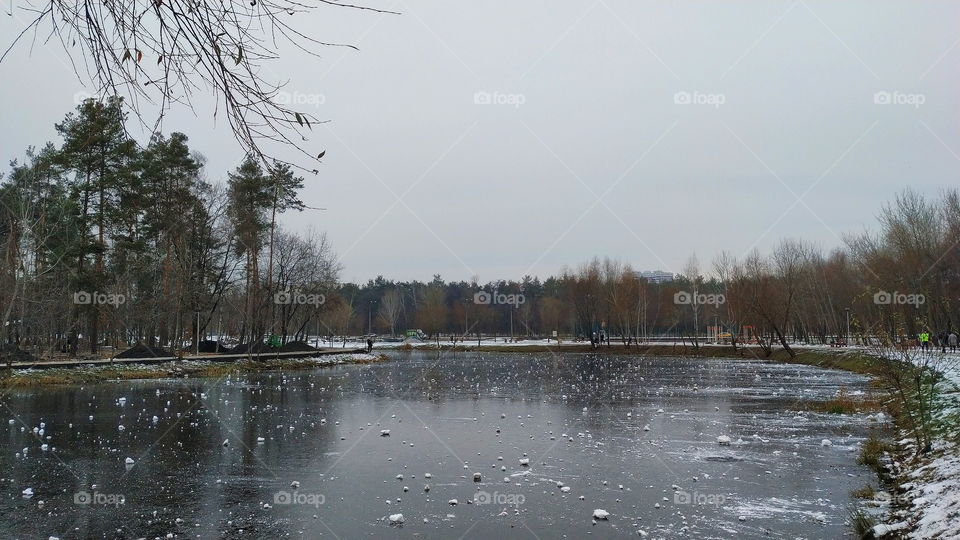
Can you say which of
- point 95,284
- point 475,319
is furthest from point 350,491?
point 475,319

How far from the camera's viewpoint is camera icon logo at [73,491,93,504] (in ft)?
30.7

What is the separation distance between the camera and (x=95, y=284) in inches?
1459

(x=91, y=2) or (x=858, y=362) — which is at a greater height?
(x=91, y=2)

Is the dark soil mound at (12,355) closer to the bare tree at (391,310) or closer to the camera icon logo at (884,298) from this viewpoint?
the camera icon logo at (884,298)

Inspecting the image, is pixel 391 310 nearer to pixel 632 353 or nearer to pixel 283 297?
pixel 632 353

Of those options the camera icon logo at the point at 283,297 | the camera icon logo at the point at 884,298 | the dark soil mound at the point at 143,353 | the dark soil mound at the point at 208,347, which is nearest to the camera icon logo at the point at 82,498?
the dark soil mound at the point at 143,353

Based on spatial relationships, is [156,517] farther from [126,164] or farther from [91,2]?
[126,164]

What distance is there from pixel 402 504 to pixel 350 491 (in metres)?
1.10

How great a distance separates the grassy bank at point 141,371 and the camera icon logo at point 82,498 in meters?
21.1

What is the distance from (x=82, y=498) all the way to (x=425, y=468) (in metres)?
5.32

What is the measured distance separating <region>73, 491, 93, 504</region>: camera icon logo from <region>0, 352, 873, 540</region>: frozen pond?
4cm

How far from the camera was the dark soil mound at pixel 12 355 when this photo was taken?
1238 inches

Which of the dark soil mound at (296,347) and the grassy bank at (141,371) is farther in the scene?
the dark soil mound at (296,347)

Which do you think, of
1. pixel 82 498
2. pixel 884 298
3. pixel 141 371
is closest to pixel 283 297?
pixel 141 371
